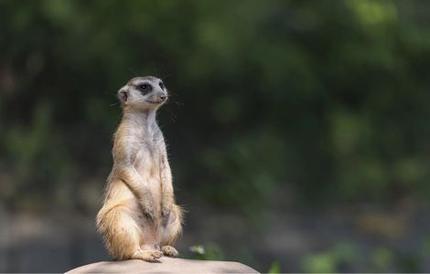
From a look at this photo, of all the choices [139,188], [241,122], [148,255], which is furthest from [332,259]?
[148,255]

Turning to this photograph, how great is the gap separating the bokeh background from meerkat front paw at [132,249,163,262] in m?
4.67

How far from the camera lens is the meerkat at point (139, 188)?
143 inches

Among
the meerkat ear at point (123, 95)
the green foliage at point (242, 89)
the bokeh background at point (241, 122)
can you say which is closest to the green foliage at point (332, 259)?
the bokeh background at point (241, 122)

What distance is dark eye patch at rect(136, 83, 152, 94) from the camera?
148 inches

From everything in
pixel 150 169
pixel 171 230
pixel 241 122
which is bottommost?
pixel 171 230

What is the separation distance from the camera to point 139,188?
3.75m

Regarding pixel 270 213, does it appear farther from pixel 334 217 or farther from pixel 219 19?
pixel 219 19

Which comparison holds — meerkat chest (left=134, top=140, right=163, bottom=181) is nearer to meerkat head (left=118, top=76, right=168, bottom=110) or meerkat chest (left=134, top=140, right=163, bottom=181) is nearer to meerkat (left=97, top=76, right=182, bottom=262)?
meerkat (left=97, top=76, right=182, bottom=262)

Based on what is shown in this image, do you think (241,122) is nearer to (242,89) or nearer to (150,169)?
(242,89)

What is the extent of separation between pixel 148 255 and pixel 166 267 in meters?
0.10

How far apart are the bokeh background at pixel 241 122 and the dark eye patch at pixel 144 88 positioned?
4.61 m

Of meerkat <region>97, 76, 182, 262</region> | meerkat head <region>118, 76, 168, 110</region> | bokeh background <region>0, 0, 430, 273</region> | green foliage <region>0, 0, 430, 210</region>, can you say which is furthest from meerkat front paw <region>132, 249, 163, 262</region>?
green foliage <region>0, 0, 430, 210</region>

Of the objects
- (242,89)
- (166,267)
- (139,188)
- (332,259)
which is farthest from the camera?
(242,89)

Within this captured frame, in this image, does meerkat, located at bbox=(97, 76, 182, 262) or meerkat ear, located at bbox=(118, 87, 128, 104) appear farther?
meerkat ear, located at bbox=(118, 87, 128, 104)
